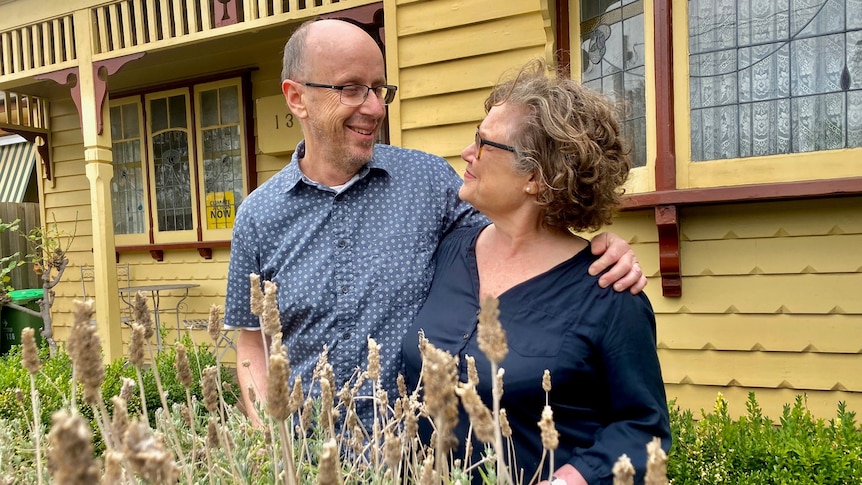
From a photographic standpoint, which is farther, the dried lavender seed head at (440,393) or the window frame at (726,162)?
the window frame at (726,162)

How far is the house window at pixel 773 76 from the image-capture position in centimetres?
308

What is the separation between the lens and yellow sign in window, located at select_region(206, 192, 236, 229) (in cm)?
719

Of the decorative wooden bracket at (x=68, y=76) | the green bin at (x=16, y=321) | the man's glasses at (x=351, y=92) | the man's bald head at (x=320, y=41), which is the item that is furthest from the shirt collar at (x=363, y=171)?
the green bin at (x=16, y=321)

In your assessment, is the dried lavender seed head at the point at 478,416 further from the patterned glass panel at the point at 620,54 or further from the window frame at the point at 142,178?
the window frame at the point at 142,178

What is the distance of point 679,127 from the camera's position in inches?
133

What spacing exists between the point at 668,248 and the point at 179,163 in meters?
6.25

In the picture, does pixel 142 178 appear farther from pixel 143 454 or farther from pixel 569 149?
pixel 143 454

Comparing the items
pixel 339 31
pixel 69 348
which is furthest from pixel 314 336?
pixel 69 348

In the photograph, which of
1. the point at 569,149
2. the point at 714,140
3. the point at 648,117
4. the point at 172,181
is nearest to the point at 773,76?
the point at 714,140

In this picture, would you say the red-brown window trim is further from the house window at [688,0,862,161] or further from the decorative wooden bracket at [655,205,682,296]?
A: the house window at [688,0,862,161]

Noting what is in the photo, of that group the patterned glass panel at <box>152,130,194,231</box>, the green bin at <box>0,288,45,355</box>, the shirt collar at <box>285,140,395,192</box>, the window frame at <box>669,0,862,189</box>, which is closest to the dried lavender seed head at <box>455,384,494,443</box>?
the shirt collar at <box>285,140,395,192</box>

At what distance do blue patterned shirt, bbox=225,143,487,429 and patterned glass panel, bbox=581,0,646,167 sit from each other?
203 centimetres

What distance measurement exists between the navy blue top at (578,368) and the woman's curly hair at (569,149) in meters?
0.15

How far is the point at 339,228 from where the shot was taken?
1840mm
